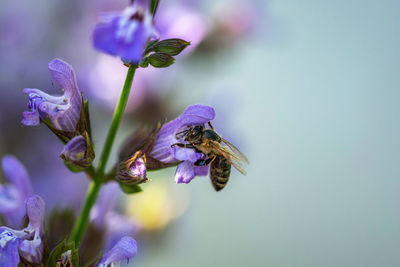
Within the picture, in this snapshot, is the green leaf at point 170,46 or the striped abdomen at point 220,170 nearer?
the green leaf at point 170,46

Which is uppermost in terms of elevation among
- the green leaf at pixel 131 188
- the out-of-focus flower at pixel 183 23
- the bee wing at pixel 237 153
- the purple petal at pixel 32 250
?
the out-of-focus flower at pixel 183 23

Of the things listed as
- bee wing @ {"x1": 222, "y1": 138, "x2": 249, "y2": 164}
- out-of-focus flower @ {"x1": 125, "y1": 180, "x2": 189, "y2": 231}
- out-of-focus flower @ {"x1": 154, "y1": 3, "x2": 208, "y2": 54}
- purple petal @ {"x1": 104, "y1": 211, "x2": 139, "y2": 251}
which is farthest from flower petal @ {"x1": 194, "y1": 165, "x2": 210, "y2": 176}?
out-of-focus flower @ {"x1": 125, "y1": 180, "x2": 189, "y2": 231}

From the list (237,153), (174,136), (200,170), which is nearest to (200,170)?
(200,170)

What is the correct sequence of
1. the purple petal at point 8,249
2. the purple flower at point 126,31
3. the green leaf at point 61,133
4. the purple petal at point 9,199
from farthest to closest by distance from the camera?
the purple petal at point 9,199
the green leaf at point 61,133
the purple petal at point 8,249
the purple flower at point 126,31

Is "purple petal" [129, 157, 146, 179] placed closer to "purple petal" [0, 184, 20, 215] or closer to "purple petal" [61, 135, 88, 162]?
"purple petal" [61, 135, 88, 162]

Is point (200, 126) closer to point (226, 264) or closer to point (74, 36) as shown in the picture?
point (74, 36)

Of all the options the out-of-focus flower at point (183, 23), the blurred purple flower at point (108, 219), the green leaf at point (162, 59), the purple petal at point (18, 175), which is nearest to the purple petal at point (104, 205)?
the blurred purple flower at point (108, 219)

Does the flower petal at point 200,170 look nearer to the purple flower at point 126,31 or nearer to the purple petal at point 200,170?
the purple petal at point 200,170
